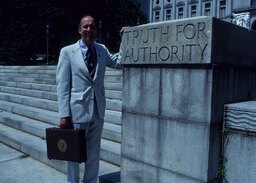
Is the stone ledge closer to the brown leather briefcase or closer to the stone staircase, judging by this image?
the brown leather briefcase

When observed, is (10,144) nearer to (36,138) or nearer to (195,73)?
(36,138)

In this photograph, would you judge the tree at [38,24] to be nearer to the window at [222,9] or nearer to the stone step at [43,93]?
the window at [222,9]

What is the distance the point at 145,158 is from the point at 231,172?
2.92ft

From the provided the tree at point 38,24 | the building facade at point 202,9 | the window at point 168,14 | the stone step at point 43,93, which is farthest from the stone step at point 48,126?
the window at point 168,14

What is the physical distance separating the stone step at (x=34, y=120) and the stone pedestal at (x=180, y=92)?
1.79 m

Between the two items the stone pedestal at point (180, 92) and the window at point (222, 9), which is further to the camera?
the window at point (222, 9)

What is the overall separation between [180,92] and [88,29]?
3.94 ft

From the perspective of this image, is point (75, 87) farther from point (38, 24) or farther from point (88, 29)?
point (38, 24)

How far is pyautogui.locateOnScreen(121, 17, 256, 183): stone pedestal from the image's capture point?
304 centimetres

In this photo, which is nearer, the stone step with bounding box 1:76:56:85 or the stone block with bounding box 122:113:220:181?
the stone block with bounding box 122:113:220:181

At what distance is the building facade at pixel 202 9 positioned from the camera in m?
39.8

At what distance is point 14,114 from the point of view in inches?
339

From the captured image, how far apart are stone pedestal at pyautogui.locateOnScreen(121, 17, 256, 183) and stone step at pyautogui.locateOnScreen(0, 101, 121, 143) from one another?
1.79 m

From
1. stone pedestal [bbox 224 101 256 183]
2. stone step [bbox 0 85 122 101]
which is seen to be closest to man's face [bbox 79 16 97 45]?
stone pedestal [bbox 224 101 256 183]
